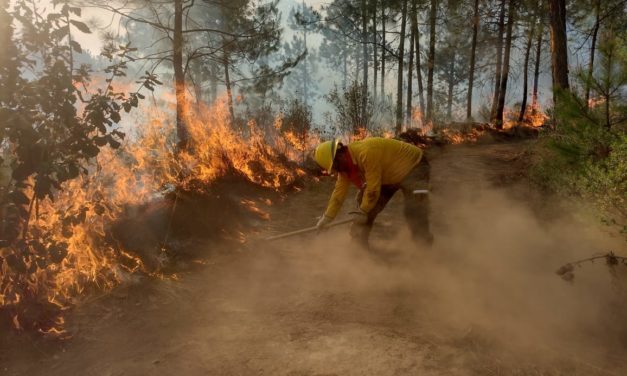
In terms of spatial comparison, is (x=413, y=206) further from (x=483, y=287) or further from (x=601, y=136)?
(x=601, y=136)

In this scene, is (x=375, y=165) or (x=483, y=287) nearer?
(x=483, y=287)

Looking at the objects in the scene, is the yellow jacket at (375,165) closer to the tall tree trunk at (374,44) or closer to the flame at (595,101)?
the flame at (595,101)

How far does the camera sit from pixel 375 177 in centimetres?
462

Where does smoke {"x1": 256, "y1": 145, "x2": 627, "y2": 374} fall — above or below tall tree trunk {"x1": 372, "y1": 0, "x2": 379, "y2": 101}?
below

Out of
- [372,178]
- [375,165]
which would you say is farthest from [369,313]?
[375,165]

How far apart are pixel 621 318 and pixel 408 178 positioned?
255 centimetres

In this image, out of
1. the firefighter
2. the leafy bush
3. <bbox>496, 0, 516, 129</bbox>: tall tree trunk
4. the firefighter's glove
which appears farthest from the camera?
<bbox>496, 0, 516, 129</bbox>: tall tree trunk

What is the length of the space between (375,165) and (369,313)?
1.65 meters

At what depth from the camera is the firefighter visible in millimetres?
4594

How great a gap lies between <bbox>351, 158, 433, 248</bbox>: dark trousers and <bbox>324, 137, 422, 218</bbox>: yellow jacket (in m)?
0.14

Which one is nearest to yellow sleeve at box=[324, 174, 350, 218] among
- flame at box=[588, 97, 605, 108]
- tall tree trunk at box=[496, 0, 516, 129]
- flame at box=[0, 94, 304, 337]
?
flame at box=[0, 94, 304, 337]

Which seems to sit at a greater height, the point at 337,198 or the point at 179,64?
the point at 179,64

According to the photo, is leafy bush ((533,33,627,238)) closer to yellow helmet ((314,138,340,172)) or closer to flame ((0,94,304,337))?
yellow helmet ((314,138,340,172))

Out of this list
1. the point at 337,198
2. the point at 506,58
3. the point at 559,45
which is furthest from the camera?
the point at 506,58
